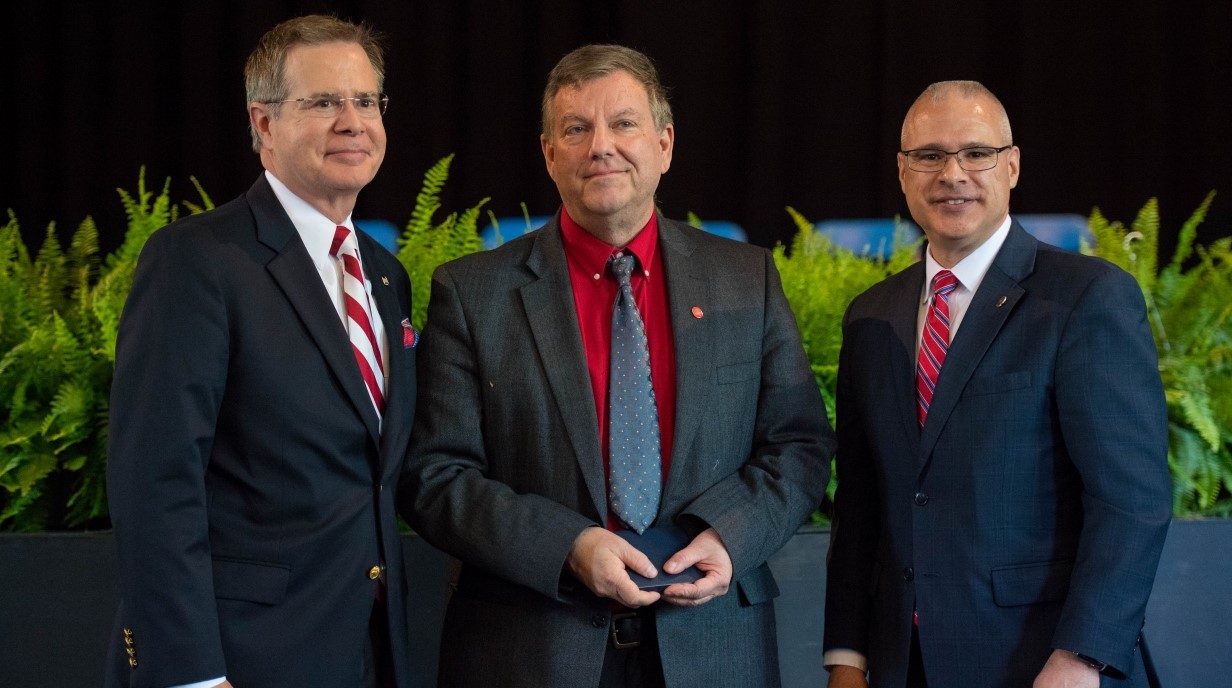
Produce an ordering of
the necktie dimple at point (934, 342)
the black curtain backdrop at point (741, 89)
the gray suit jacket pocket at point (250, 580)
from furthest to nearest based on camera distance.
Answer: the black curtain backdrop at point (741, 89) < the necktie dimple at point (934, 342) < the gray suit jacket pocket at point (250, 580)

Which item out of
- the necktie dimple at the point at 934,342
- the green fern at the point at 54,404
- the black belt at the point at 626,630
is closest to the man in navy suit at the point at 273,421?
the black belt at the point at 626,630

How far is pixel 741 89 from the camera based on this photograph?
5.67 m

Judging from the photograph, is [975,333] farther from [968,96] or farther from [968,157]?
[968,96]

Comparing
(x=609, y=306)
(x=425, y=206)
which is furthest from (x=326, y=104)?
(x=425, y=206)

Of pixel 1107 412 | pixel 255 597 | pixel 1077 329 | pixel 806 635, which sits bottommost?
pixel 806 635

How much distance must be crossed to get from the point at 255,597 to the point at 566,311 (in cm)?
74

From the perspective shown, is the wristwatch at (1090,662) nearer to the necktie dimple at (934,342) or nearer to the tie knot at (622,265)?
the necktie dimple at (934,342)

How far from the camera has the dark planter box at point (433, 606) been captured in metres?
2.62

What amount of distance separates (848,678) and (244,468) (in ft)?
3.88

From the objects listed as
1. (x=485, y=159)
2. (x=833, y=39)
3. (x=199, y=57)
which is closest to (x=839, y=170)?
(x=833, y=39)

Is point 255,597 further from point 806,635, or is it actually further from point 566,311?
point 806,635

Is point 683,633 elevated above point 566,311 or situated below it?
below

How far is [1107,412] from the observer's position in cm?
201

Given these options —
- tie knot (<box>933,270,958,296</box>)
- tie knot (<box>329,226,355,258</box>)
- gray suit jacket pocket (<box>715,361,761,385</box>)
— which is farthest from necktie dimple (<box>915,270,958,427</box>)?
tie knot (<box>329,226,355,258</box>)
